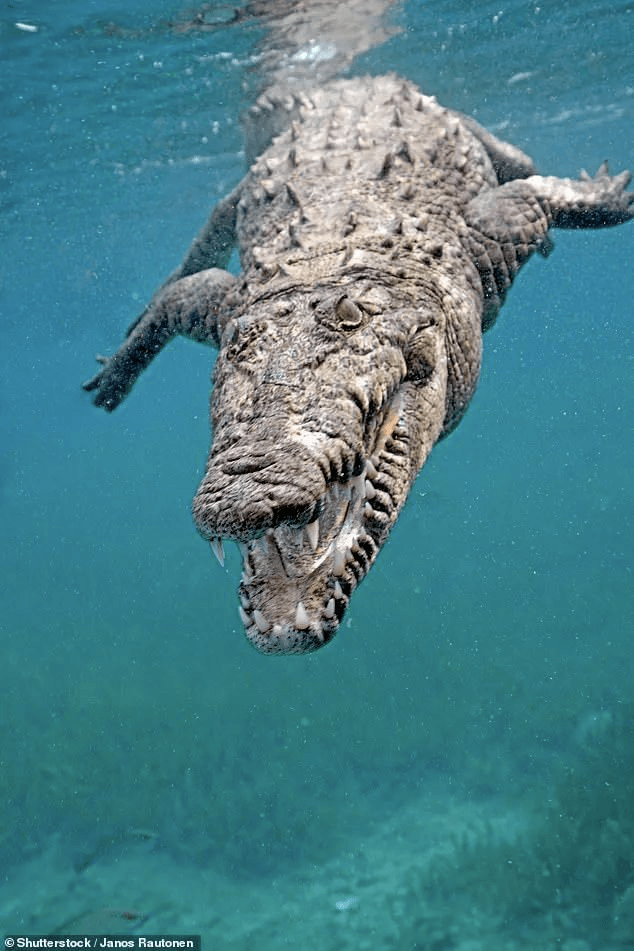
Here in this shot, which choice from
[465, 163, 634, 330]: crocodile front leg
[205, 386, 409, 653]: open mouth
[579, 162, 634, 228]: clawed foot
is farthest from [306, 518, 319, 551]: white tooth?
[579, 162, 634, 228]: clawed foot

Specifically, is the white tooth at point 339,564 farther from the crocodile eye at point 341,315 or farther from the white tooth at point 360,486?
the crocodile eye at point 341,315

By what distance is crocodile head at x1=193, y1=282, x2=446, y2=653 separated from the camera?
235 centimetres

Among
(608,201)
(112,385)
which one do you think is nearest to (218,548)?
(112,385)

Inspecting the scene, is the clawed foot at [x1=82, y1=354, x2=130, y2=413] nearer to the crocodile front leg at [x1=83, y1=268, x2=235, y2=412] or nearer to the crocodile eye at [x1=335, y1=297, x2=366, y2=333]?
the crocodile front leg at [x1=83, y1=268, x2=235, y2=412]

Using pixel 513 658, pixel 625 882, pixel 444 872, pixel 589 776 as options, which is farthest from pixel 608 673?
pixel 444 872

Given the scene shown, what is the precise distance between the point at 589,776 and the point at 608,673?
2.49 metres

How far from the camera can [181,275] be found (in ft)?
24.9

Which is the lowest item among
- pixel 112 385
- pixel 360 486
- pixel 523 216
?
pixel 360 486

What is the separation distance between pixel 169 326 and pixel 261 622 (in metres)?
3.48

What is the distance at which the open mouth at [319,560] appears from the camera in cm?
260

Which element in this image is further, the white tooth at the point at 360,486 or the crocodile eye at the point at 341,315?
the crocodile eye at the point at 341,315

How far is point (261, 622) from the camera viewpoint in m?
2.64

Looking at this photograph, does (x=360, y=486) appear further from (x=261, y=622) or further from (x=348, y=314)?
(x=348, y=314)

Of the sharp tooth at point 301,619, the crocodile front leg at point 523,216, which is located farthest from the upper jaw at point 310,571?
the crocodile front leg at point 523,216
